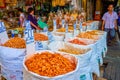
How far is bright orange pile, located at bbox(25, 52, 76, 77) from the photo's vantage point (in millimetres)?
2592

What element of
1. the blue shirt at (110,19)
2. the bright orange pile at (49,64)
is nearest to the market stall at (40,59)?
the bright orange pile at (49,64)

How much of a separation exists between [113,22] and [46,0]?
2.65 m

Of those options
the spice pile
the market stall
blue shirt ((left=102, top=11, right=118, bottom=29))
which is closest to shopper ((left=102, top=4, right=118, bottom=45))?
blue shirt ((left=102, top=11, right=118, bottom=29))

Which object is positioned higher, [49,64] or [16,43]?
[16,43]

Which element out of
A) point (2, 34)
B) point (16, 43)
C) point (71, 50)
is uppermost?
point (2, 34)

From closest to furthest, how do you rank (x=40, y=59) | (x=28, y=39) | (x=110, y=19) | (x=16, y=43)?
(x=40, y=59), (x=28, y=39), (x=16, y=43), (x=110, y=19)

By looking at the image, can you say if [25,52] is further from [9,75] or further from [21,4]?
[21,4]

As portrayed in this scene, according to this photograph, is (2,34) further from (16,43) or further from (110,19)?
(110,19)

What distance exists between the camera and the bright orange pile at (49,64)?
259 cm

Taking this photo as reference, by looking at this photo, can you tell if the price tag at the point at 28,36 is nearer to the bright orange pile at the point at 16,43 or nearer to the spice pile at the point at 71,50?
the bright orange pile at the point at 16,43

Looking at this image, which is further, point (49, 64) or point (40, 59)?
point (40, 59)

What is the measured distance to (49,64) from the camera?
274cm

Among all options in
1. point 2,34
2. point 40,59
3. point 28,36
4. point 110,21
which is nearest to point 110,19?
point 110,21

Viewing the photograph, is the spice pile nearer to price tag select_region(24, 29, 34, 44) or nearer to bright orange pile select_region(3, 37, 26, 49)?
bright orange pile select_region(3, 37, 26, 49)
